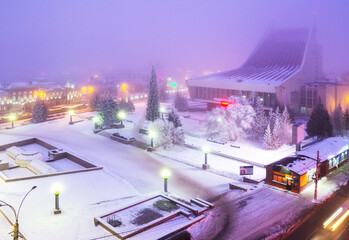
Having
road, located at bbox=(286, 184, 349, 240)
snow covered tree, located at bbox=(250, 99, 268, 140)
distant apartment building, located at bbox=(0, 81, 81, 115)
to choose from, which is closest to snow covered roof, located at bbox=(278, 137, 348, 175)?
road, located at bbox=(286, 184, 349, 240)

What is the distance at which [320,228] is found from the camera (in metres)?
23.7

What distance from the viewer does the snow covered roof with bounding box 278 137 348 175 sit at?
104ft

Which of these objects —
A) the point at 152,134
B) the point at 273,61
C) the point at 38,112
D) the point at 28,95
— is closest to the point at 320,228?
the point at 152,134

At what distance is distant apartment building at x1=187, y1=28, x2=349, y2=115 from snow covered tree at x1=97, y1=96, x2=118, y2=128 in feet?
70.6

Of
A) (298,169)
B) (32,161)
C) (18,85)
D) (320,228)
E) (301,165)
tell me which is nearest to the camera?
(320,228)

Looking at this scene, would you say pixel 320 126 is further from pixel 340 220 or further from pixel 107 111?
pixel 107 111

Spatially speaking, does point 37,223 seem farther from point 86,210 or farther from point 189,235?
point 189,235

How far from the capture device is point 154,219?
78.8ft

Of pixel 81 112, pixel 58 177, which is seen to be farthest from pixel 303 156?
pixel 81 112

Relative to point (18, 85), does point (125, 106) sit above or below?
below

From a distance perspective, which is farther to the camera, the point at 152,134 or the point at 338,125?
the point at 338,125

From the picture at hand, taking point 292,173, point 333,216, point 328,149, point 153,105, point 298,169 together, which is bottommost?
point 333,216

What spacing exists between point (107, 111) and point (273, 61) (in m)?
53.6

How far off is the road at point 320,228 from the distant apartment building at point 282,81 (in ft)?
105
